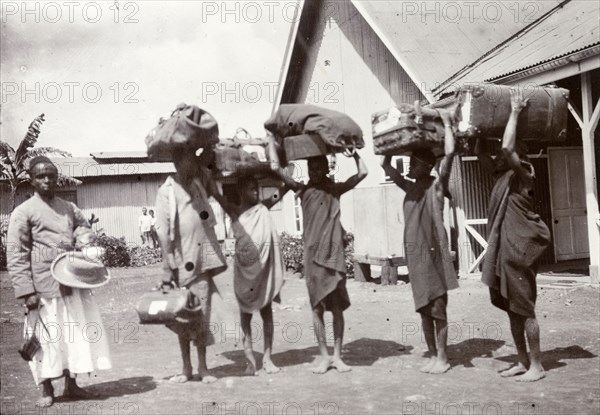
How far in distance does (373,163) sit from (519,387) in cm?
835

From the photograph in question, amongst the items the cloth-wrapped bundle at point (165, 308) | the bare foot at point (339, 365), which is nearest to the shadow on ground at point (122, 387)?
the cloth-wrapped bundle at point (165, 308)

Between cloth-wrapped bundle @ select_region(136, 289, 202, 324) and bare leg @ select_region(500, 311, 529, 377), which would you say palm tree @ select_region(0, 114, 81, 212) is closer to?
cloth-wrapped bundle @ select_region(136, 289, 202, 324)

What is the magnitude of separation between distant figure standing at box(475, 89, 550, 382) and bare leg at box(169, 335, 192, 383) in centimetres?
258

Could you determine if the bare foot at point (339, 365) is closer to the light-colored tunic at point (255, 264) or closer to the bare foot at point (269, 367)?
the bare foot at point (269, 367)

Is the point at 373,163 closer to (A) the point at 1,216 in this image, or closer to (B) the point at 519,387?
(B) the point at 519,387

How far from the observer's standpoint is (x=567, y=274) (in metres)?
10.5

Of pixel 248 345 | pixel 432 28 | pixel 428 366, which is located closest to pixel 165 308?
pixel 248 345

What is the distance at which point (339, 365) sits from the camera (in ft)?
17.6

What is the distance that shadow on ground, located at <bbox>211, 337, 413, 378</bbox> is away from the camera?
5711 mm

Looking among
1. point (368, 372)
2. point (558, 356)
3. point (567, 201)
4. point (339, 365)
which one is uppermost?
point (567, 201)

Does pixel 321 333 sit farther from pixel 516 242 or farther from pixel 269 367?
pixel 516 242

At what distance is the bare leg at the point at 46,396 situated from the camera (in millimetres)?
5027

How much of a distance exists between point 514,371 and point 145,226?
16.0m

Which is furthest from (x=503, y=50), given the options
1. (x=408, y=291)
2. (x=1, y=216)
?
(x=1, y=216)
